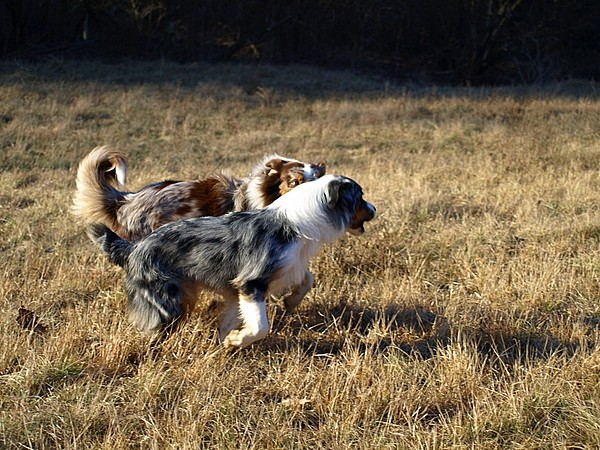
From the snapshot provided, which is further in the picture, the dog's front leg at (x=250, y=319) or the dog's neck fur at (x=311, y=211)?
the dog's neck fur at (x=311, y=211)

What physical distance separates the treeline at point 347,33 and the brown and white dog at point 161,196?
17.4 metres

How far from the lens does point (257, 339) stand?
4309 mm

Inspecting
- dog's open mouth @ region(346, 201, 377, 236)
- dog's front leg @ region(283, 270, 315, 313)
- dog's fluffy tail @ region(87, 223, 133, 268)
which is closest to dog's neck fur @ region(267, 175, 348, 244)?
dog's open mouth @ region(346, 201, 377, 236)

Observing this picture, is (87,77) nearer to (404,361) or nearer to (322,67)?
(322,67)

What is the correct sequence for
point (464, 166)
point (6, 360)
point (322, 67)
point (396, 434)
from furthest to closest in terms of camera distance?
point (322, 67)
point (464, 166)
point (6, 360)
point (396, 434)

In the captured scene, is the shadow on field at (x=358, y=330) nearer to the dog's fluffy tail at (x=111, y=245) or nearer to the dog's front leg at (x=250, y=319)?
the dog's front leg at (x=250, y=319)

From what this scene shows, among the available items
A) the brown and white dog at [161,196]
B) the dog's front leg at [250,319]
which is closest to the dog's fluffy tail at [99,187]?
the brown and white dog at [161,196]

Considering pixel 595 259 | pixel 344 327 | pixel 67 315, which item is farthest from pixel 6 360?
pixel 595 259

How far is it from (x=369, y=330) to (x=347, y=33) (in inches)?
906

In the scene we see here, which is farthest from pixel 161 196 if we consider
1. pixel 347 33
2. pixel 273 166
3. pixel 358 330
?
pixel 347 33

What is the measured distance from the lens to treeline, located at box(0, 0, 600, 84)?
2272 cm

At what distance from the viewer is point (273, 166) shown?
220 inches

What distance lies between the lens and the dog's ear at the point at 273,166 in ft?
18.2

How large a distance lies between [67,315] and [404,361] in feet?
7.74
